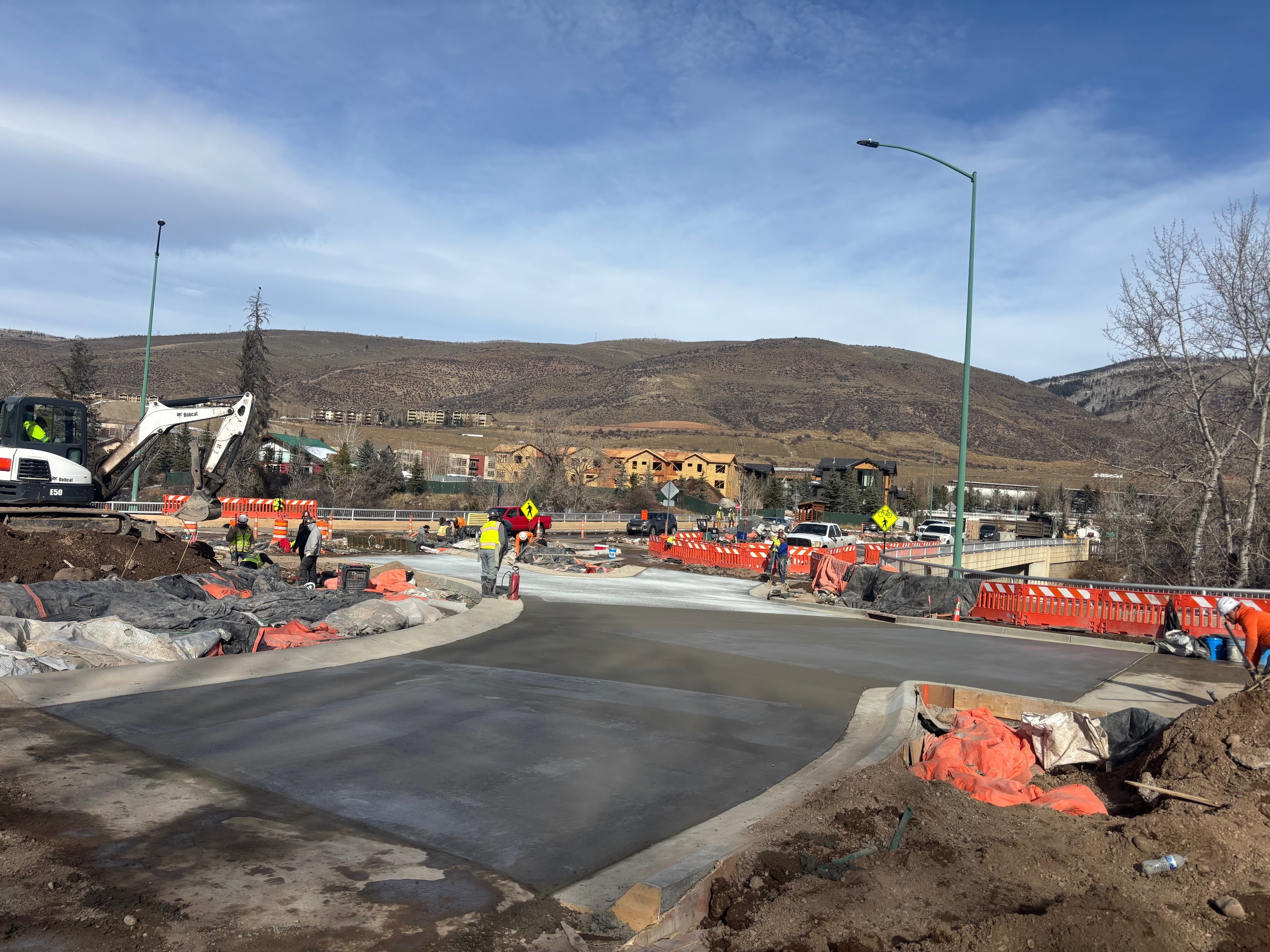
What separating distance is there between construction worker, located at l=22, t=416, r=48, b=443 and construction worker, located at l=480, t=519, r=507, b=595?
9.74 m

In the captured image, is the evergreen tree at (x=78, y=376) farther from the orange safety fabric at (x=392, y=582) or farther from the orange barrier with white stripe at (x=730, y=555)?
the orange safety fabric at (x=392, y=582)

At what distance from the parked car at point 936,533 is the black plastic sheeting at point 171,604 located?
43.8 meters

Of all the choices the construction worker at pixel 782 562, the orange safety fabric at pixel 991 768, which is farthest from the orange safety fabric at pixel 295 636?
the construction worker at pixel 782 562

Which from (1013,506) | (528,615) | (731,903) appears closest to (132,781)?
(731,903)

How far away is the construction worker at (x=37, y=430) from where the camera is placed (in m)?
19.8

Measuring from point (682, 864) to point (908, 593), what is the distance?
1840 cm

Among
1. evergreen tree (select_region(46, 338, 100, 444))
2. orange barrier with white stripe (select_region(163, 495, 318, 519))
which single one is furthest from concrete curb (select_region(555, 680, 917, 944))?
evergreen tree (select_region(46, 338, 100, 444))

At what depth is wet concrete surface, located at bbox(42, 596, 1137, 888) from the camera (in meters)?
6.55

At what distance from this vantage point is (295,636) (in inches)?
511

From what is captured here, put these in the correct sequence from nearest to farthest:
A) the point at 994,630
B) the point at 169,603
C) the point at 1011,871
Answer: the point at 1011,871 → the point at 169,603 → the point at 994,630

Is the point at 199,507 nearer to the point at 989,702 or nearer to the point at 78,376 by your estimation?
the point at 989,702

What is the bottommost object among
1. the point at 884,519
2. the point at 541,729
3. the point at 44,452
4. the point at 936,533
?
the point at 541,729

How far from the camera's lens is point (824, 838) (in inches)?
242

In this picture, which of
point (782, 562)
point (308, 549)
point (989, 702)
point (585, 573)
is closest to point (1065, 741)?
point (989, 702)
